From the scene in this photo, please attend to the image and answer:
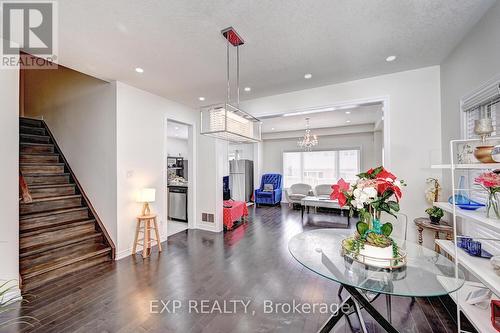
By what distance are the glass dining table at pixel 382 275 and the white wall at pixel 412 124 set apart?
1.37 m

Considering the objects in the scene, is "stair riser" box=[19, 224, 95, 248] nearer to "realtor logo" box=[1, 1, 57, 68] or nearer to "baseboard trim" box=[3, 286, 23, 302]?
"baseboard trim" box=[3, 286, 23, 302]

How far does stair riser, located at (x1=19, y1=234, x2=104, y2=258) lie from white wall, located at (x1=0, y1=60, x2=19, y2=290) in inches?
20.6

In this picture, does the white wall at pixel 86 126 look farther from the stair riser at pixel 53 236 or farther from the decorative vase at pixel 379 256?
the decorative vase at pixel 379 256

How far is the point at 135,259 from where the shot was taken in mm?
3227

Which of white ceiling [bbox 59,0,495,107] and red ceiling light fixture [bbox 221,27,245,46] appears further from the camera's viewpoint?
red ceiling light fixture [bbox 221,27,245,46]

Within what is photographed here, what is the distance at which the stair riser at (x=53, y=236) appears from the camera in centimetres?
276

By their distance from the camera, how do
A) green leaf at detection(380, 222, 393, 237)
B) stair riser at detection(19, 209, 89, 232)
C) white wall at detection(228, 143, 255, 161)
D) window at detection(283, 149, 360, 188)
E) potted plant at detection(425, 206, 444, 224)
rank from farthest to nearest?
white wall at detection(228, 143, 255, 161) < window at detection(283, 149, 360, 188) < stair riser at detection(19, 209, 89, 232) < potted plant at detection(425, 206, 444, 224) < green leaf at detection(380, 222, 393, 237)

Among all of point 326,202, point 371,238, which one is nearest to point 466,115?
point 371,238

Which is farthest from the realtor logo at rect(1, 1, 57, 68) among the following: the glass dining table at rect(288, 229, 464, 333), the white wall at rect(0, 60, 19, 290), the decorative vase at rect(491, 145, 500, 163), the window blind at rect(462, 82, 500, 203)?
the window blind at rect(462, 82, 500, 203)

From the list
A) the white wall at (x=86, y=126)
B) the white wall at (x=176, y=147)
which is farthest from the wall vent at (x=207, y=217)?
the white wall at (x=176, y=147)

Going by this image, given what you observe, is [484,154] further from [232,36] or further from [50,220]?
[50,220]

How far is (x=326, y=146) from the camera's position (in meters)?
7.73

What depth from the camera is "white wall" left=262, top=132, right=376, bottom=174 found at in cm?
709

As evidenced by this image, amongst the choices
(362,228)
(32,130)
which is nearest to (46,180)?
(32,130)
